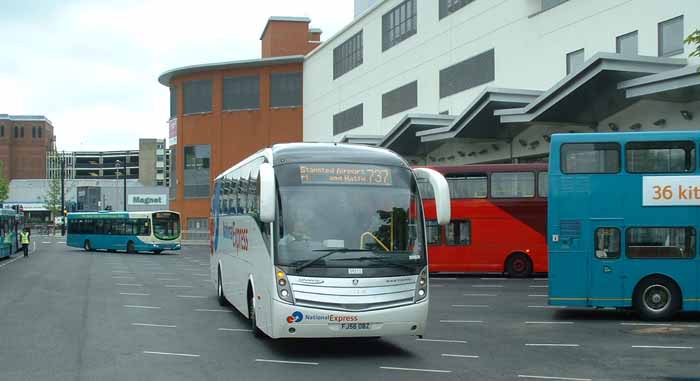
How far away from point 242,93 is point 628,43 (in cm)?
4971

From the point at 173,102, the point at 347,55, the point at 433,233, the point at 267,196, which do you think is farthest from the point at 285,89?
the point at 267,196

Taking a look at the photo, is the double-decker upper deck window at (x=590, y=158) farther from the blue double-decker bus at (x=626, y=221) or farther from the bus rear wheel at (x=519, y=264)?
the bus rear wheel at (x=519, y=264)

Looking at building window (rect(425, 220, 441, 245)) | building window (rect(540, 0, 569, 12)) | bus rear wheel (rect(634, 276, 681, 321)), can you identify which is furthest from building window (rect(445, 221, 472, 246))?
bus rear wheel (rect(634, 276, 681, 321))

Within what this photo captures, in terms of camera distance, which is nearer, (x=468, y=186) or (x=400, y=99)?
(x=468, y=186)

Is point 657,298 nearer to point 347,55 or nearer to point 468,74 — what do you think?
point 468,74

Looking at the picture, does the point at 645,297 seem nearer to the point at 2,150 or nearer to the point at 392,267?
the point at 392,267

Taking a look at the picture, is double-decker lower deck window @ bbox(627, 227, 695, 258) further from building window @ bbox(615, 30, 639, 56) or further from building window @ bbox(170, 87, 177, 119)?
building window @ bbox(170, 87, 177, 119)

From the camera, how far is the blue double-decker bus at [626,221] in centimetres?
1559

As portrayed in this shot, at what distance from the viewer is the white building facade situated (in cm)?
2558

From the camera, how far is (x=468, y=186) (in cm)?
2780

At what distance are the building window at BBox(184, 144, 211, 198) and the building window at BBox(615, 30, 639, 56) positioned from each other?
169 ft

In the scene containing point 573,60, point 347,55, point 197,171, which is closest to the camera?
point 573,60

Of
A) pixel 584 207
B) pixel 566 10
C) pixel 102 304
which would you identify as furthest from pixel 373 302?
pixel 566 10

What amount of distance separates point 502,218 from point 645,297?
12.1m
